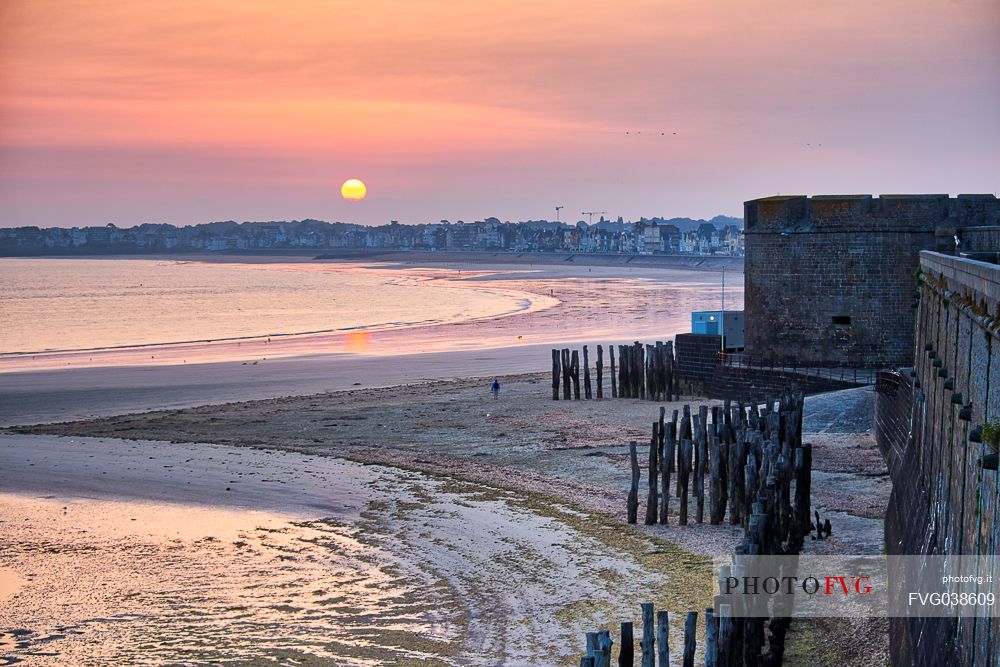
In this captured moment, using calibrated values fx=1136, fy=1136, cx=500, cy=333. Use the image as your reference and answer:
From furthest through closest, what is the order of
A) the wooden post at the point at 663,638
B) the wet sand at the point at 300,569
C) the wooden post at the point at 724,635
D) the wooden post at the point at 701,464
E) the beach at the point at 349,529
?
the wooden post at the point at 701,464
the beach at the point at 349,529
the wet sand at the point at 300,569
the wooden post at the point at 724,635
the wooden post at the point at 663,638

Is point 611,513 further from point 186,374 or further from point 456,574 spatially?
point 186,374

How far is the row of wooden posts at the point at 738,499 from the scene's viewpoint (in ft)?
33.6

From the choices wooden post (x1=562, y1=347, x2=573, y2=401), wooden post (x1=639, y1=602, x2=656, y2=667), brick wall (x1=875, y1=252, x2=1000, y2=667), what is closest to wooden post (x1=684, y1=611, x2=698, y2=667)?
Answer: wooden post (x1=639, y1=602, x2=656, y2=667)

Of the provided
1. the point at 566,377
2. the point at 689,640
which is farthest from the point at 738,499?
the point at 566,377

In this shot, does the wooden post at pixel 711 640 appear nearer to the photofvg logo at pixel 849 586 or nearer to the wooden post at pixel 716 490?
the photofvg logo at pixel 849 586

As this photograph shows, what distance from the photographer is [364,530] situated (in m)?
17.7

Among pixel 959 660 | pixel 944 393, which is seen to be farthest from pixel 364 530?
pixel 959 660

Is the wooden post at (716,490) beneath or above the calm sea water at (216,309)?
above

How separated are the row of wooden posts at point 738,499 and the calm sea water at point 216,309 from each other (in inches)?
1730

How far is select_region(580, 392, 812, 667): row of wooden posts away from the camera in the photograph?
404 inches

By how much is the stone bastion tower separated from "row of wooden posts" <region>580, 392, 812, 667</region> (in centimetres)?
675

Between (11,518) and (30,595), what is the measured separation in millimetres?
4530

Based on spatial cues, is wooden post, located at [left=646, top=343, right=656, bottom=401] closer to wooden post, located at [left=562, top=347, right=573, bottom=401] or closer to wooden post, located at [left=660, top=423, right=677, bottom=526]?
wooden post, located at [left=562, top=347, right=573, bottom=401]

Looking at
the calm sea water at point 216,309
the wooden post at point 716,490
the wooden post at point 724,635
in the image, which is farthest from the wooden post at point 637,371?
the calm sea water at point 216,309
